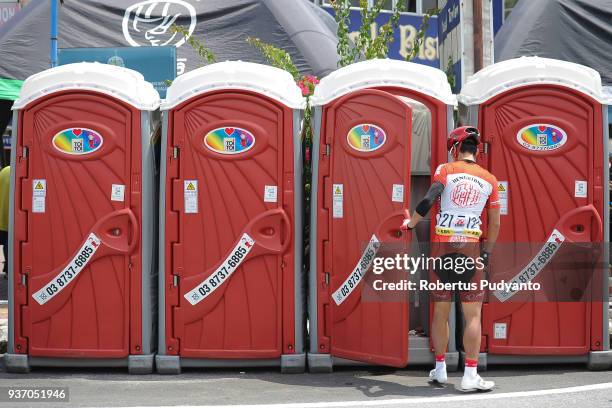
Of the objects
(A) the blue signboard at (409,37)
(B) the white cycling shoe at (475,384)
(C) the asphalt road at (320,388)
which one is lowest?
(C) the asphalt road at (320,388)

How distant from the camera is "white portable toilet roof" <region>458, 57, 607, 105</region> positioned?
6.07 metres

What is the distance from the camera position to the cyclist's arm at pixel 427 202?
5.55 metres

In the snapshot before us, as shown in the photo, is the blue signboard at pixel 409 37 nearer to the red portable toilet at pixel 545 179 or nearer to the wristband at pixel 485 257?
the red portable toilet at pixel 545 179

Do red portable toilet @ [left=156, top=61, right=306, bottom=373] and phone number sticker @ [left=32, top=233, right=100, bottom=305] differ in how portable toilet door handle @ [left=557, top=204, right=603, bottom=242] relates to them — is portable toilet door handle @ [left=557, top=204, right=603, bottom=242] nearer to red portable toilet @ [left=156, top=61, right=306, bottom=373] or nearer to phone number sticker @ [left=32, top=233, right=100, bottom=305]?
red portable toilet @ [left=156, top=61, right=306, bottom=373]

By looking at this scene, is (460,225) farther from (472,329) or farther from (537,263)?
(537,263)

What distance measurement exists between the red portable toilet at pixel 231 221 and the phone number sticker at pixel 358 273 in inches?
11.7

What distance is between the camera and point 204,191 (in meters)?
6.12

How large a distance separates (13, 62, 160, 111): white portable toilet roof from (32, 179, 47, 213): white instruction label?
0.57 meters

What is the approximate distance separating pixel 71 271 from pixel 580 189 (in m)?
3.73

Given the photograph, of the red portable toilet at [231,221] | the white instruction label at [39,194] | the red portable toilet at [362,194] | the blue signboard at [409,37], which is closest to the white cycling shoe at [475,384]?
the red portable toilet at [362,194]

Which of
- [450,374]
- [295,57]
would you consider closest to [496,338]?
[450,374]

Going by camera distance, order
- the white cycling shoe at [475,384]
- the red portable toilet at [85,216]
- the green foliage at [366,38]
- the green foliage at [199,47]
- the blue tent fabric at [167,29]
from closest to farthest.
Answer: the white cycling shoe at [475,384]
the red portable toilet at [85,216]
the green foliage at [366,38]
the green foliage at [199,47]
the blue tent fabric at [167,29]

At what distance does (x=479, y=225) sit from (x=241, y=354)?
195 cm

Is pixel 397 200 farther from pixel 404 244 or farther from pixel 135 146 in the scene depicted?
pixel 135 146
